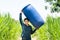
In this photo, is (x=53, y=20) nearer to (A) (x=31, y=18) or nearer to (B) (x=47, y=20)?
(B) (x=47, y=20)

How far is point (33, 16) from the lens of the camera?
30.5 feet

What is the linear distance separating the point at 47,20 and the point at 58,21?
1.33 m

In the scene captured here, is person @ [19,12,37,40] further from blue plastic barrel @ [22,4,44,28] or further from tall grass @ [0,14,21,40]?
tall grass @ [0,14,21,40]

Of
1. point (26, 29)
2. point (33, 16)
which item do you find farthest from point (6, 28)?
point (33, 16)

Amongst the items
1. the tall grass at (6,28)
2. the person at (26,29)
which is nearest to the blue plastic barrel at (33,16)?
the person at (26,29)

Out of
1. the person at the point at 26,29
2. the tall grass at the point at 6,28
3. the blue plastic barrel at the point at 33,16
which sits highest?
the blue plastic barrel at the point at 33,16

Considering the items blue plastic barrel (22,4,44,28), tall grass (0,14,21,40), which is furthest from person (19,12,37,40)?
tall grass (0,14,21,40)

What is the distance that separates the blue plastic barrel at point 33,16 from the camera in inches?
361

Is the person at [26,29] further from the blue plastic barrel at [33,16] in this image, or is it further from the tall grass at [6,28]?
the tall grass at [6,28]

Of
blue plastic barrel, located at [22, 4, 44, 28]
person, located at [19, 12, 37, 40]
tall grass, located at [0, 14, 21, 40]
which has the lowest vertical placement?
tall grass, located at [0, 14, 21, 40]

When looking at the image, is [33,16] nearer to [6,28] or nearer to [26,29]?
[26,29]

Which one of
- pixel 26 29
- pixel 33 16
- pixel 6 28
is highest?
pixel 33 16

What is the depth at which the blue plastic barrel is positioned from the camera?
30.1 feet

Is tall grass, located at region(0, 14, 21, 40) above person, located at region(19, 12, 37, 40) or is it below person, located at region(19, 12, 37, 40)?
below
